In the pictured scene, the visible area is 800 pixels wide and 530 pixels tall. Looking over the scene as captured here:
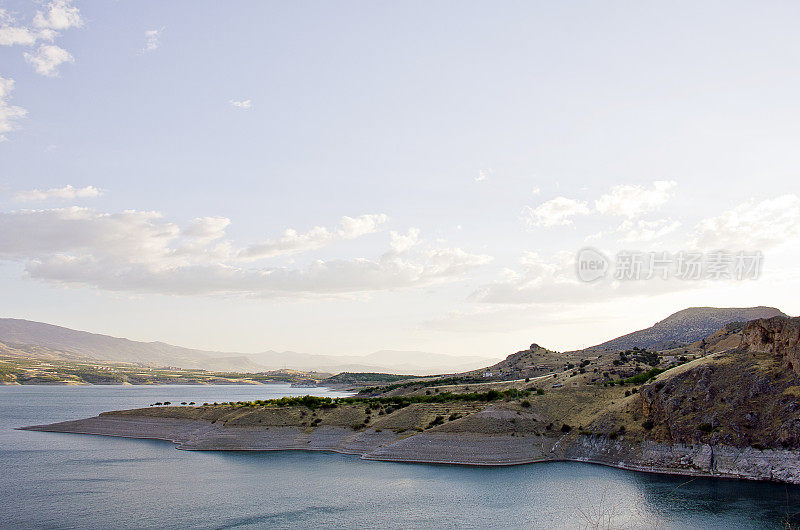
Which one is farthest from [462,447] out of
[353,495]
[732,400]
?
[732,400]

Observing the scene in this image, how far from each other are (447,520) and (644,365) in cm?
8213

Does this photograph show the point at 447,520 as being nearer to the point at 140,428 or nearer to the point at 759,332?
the point at 759,332

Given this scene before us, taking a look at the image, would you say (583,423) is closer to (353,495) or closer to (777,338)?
(777,338)

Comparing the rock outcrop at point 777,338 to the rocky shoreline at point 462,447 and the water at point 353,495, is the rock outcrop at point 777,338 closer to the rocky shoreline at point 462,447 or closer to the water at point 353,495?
the rocky shoreline at point 462,447

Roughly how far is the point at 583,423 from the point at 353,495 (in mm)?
40472

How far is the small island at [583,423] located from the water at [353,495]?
13.0ft

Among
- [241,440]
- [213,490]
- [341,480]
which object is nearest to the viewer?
[213,490]

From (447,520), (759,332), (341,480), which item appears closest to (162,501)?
(341,480)

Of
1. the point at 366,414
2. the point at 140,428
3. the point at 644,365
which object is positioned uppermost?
the point at 644,365

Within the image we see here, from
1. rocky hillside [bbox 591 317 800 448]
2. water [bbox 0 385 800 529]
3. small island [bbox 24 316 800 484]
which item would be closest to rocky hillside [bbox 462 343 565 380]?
small island [bbox 24 316 800 484]

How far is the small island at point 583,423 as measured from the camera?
218 feet

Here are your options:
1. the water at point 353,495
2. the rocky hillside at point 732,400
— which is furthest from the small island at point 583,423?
the water at point 353,495

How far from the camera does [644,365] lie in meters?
117

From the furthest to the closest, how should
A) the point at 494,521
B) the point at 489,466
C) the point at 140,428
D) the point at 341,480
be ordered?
the point at 140,428 → the point at 489,466 → the point at 341,480 → the point at 494,521
